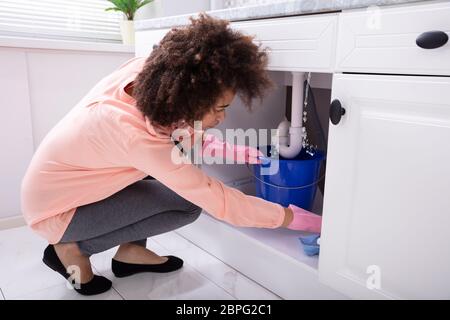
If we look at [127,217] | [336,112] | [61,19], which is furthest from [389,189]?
[61,19]

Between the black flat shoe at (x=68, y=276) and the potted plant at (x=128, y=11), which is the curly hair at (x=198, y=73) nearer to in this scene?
the black flat shoe at (x=68, y=276)

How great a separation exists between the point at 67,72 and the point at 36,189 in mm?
800

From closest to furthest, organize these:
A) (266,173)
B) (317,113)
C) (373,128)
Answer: (373,128) < (266,173) < (317,113)

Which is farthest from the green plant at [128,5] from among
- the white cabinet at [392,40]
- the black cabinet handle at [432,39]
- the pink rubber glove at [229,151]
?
the black cabinet handle at [432,39]

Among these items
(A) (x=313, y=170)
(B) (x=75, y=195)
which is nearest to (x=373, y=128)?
(A) (x=313, y=170)

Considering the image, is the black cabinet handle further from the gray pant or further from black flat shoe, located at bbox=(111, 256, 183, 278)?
black flat shoe, located at bbox=(111, 256, 183, 278)

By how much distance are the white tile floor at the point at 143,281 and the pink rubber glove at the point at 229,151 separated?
0.37 meters

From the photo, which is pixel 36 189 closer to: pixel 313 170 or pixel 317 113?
pixel 313 170

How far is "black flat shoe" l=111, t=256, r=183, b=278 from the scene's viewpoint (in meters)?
1.18

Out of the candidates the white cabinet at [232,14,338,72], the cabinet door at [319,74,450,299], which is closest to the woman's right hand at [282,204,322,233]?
the cabinet door at [319,74,450,299]

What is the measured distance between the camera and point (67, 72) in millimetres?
1596

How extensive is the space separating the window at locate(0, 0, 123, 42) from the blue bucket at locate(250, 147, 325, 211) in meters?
1.28

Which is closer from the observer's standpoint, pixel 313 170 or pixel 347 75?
pixel 347 75

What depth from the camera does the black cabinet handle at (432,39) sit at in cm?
62
